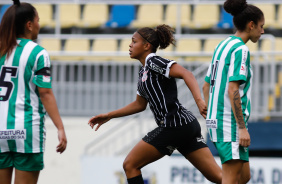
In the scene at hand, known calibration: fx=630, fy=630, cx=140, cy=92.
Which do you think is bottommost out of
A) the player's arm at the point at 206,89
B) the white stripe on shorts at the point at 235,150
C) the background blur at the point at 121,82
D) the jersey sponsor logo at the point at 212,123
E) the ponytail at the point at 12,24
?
the background blur at the point at 121,82

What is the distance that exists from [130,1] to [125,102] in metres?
4.19

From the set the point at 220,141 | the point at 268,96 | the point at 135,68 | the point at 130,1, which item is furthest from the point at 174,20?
the point at 220,141

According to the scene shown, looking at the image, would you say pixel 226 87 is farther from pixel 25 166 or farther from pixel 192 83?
pixel 25 166

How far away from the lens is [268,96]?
34.1 feet

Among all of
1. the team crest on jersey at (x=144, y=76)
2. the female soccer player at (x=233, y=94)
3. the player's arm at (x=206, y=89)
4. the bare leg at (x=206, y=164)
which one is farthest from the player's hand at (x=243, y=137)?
the team crest on jersey at (x=144, y=76)

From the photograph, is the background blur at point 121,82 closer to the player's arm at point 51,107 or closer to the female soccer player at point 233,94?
the female soccer player at point 233,94

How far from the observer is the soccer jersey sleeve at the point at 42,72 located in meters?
4.50

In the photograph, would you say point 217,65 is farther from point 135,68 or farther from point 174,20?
point 174,20

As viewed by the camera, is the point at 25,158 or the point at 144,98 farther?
the point at 144,98

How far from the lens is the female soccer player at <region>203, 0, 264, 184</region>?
15.5 feet

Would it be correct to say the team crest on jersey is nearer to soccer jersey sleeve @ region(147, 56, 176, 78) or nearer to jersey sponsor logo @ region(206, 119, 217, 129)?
soccer jersey sleeve @ region(147, 56, 176, 78)

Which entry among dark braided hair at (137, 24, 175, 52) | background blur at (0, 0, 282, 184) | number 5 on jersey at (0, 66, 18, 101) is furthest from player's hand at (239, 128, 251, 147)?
background blur at (0, 0, 282, 184)

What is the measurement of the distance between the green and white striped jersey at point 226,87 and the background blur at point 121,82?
497 cm

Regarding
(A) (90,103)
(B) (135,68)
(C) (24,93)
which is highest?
(C) (24,93)
